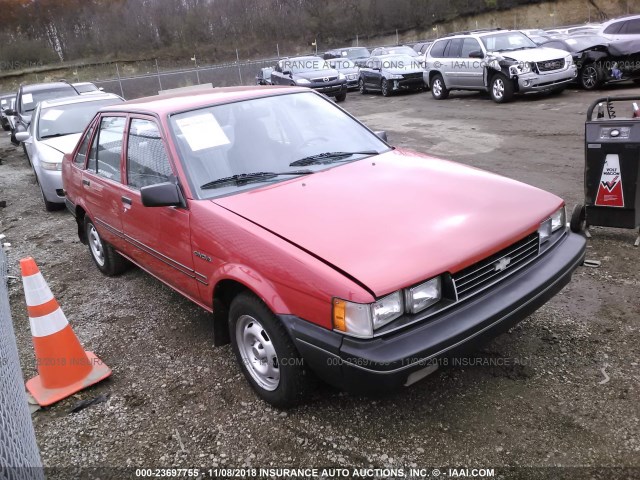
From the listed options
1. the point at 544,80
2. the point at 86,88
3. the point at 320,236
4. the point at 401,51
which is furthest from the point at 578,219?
the point at 401,51

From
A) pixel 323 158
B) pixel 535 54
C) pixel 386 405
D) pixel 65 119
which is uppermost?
pixel 535 54

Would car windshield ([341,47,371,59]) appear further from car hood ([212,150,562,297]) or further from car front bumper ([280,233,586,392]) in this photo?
car front bumper ([280,233,586,392])

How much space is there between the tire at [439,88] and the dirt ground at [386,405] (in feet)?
39.4

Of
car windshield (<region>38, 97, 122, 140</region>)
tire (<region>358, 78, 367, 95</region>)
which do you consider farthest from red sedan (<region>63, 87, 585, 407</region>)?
tire (<region>358, 78, 367, 95</region>)

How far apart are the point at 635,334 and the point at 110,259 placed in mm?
4494

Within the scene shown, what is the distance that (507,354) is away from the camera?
3.32 metres

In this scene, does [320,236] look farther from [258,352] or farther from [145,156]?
[145,156]

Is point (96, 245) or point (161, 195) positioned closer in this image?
point (161, 195)

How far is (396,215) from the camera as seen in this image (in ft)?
9.20

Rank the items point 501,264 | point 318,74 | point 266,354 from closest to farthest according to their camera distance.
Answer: point 501,264 → point 266,354 → point 318,74

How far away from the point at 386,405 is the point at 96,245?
3.67 m

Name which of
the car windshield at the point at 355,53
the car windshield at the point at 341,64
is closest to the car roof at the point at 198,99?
the car windshield at the point at 341,64

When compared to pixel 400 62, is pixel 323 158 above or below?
below

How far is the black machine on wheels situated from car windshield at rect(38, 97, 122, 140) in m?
7.07
